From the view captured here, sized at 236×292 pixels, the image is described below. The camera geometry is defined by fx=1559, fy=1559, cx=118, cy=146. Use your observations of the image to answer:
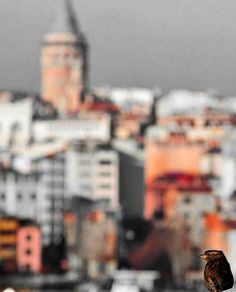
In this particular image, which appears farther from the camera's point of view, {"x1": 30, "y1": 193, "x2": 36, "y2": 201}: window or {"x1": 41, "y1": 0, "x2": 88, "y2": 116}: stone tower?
{"x1": 41, "y1": 0, "x2": 88, "y2": 116}: stone tower

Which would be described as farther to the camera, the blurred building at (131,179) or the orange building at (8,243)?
the blurred building at (131,179)

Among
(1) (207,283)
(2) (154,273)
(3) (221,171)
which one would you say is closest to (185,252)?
(2) (154,273)

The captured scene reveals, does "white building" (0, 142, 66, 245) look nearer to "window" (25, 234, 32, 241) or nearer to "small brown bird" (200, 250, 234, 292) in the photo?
"window" (25, 234, 32, 241)

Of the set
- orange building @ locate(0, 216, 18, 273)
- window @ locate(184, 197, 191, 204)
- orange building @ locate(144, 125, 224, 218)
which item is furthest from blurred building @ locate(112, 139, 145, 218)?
orange building @ locate(0, 216, 18, 273)

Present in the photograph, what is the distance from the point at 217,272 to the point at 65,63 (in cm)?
2608

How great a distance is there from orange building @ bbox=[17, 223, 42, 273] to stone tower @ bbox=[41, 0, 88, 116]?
738 cm

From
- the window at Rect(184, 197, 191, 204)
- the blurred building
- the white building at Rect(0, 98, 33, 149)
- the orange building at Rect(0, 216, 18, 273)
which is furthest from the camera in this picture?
the white building at Rect(0, 98, 33, 149)

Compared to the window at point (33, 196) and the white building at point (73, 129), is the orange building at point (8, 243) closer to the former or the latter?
the window at point (33, 196)

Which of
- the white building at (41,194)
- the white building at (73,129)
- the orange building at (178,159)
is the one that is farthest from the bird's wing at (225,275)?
the white building at (73,129)

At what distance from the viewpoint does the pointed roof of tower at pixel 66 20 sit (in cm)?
2716

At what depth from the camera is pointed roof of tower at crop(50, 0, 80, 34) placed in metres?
27.2

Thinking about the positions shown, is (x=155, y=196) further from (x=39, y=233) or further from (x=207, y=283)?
(x=207, y=283)

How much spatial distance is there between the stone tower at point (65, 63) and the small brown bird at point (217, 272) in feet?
81.9

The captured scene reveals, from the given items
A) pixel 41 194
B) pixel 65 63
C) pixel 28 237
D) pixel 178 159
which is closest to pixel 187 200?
Result: pixel 41 194
